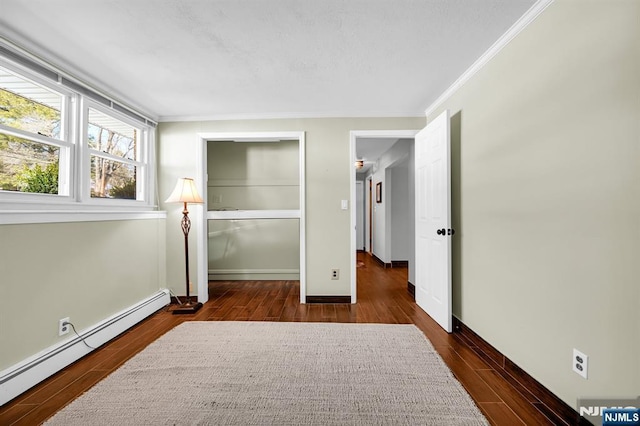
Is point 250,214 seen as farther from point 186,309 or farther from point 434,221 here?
point 434,221

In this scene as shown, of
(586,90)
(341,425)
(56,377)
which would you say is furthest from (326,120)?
(56,377)

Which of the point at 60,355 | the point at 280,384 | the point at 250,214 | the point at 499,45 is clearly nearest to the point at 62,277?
the point at 60,355

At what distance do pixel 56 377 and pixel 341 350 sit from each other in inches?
76.8

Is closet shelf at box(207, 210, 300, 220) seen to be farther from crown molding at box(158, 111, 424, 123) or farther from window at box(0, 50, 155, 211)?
crown molding at box(158, 111, 424, 123)

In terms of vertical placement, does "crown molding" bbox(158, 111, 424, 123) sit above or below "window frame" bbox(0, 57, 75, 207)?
above

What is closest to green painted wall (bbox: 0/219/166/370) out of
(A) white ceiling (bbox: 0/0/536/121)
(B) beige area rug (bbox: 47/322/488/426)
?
(B) beige area rug (bbox: 47/322/488/426)

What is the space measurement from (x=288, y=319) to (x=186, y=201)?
1.62m

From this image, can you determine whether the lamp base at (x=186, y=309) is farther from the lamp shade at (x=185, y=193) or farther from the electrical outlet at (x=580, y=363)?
the electrical outlet at (x=580, y=363)

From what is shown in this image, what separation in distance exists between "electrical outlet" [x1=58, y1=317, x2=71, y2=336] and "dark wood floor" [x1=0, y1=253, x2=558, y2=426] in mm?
247

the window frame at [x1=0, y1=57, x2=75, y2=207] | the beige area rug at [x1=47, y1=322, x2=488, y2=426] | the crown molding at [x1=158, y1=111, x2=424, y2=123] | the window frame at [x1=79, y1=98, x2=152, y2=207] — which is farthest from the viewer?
the crown molding at [x1=158, y1=111, x2=424, y2=123]

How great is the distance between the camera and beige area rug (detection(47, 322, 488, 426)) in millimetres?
1452

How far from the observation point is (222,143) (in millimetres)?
4449

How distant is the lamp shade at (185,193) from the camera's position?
2938mm

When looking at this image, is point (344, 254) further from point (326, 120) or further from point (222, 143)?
point (222, 143)
